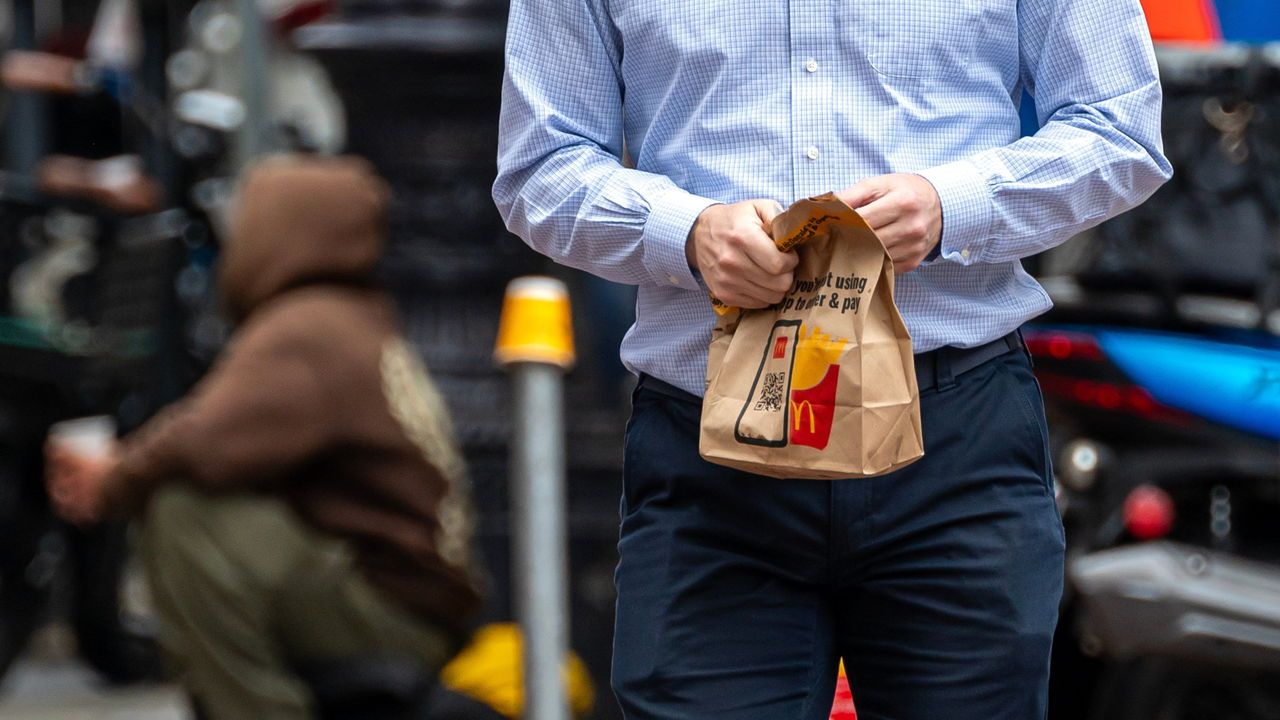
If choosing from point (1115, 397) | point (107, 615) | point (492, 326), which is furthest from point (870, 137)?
point (107, 615)

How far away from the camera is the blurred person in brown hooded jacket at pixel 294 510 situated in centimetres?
440

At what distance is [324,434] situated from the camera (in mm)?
4473

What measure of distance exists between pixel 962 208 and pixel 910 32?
238 millimetres

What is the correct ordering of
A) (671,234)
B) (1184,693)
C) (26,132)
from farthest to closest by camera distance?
1. (26,132)
2. (1184,693)
3. (671,234)

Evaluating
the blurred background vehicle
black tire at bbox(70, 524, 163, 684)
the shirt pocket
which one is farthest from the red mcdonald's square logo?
black tire at bbox(70, 524, 163, 684)

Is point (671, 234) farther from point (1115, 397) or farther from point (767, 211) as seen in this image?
point (1115, 397)

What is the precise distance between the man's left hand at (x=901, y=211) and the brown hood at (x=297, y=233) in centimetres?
285

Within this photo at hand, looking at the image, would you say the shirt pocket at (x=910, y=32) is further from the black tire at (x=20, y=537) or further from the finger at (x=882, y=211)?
the black tire at (x=20, y=537)

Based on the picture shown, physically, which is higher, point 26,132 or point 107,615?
→ point 26,132

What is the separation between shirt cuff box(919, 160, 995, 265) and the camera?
2.16m

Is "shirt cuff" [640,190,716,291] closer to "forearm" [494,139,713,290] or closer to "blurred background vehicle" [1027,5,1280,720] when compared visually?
"forearm" [494,139,713,290]

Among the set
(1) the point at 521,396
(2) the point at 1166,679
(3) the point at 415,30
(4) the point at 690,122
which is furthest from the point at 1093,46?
(3) the point at 415,30

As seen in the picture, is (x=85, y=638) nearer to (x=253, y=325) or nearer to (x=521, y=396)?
(x=253, y=325)

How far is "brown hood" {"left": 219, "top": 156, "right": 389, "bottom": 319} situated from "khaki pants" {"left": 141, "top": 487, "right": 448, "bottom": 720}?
0.59m
